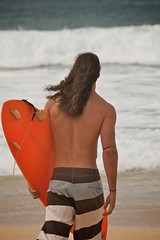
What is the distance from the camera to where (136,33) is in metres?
12.0

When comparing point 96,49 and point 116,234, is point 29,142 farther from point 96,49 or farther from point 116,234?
point 96,49

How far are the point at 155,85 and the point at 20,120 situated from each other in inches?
277

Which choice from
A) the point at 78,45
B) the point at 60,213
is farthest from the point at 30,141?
the point at 78,45

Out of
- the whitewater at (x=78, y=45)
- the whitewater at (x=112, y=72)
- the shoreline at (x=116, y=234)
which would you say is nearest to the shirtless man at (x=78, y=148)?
the shoreline at (x=116, y=234)

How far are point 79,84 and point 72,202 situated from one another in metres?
0.48

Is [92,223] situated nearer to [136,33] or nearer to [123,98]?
[123,98]

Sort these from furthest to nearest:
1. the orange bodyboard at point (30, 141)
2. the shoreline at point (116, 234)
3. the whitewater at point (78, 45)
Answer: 1. the whitewater at point (78, 45)
2. the shoreline at point (116, 234)
3. the orange bodyboard at point (30, 141)

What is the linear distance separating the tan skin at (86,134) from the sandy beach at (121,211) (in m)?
1.21

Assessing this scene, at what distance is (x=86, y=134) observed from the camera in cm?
268

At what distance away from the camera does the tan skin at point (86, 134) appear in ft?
8.77

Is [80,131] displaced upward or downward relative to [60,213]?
upward

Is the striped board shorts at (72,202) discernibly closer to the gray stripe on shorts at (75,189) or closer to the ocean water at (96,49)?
the gray stripe on shorts at (75,189)

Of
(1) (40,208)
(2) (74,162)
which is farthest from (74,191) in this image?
(1) (40,208)

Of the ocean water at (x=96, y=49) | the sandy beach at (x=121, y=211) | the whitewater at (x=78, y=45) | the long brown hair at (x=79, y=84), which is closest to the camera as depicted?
the long brown hair at (x=79, y=84)
